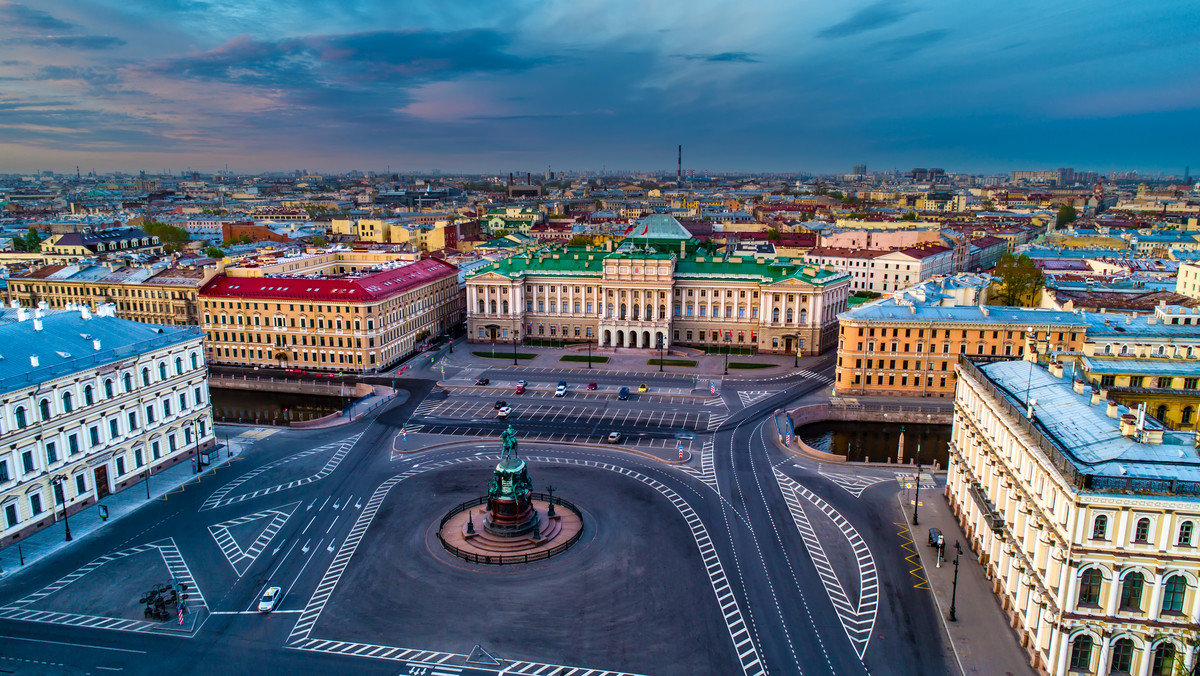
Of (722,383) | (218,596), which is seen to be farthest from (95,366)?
(722,383)

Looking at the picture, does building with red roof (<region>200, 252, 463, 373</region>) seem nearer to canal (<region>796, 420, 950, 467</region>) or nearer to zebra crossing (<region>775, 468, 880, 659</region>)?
canal (<region>796, 420, 950, 467</region>)

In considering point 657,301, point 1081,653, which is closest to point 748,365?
point 657,301

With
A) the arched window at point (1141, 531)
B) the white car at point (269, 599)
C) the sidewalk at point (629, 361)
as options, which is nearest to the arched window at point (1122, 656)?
the arched window at point (1141, 531)

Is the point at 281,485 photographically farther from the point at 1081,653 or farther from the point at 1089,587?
the point at 1089,587

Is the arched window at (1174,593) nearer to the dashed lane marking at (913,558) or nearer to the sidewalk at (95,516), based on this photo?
the dashed lane marking at (913,558)

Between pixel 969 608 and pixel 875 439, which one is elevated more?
pixel 969 608
